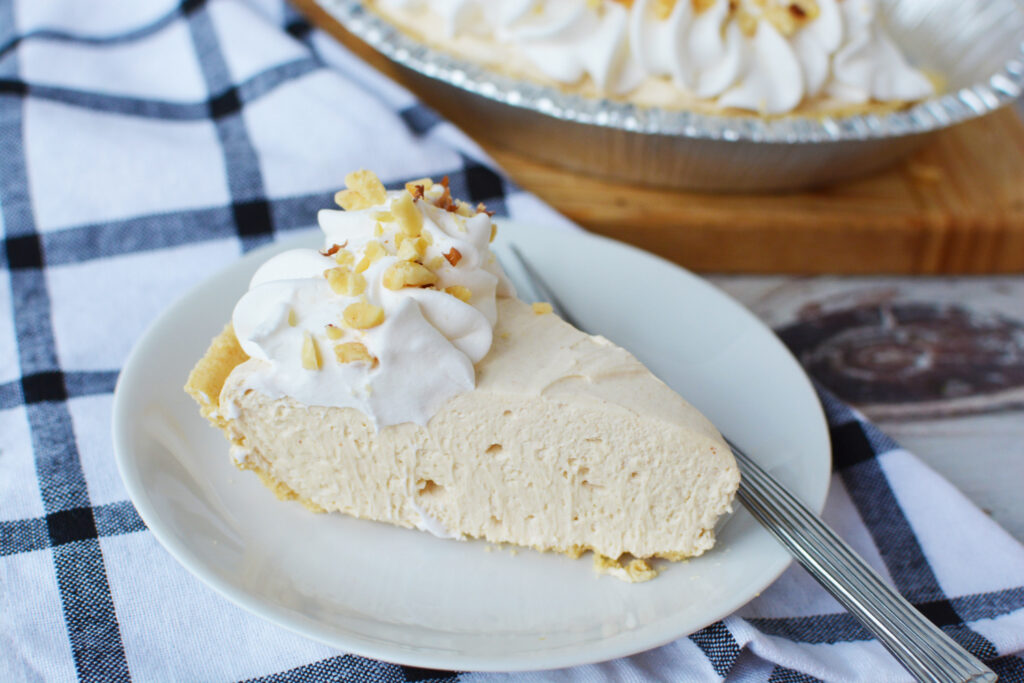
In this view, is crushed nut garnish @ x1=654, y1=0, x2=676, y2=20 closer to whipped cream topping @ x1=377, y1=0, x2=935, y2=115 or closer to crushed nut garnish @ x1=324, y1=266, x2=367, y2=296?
whipped cream topping @ x1=377, y1=0, x2=935, y2=115

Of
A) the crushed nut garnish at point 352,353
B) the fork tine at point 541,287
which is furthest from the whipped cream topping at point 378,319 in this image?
the fork tine at point 541,287

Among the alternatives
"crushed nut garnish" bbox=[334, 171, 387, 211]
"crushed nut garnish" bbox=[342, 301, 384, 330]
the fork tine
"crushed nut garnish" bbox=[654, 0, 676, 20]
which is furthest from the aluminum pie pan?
"crushed nut garnish" bbox=[342, 301, 384, 330]

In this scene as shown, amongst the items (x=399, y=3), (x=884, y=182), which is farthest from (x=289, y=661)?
(x=884, y=182)

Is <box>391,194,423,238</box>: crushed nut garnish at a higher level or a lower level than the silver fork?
higher

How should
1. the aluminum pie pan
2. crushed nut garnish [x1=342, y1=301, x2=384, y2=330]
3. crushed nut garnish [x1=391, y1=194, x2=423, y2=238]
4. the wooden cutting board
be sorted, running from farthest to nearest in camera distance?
the wooden cutting board, the aluminum pie pan, crushed nut garnish [x1=391, y1=194, x2=423, y2=238], crushed nut garnish [x1=342, y1=301, x2=384, y2=330]

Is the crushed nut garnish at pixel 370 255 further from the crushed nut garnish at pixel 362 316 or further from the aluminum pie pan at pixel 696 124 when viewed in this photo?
the aluminum pie pan at pixel 696 124
